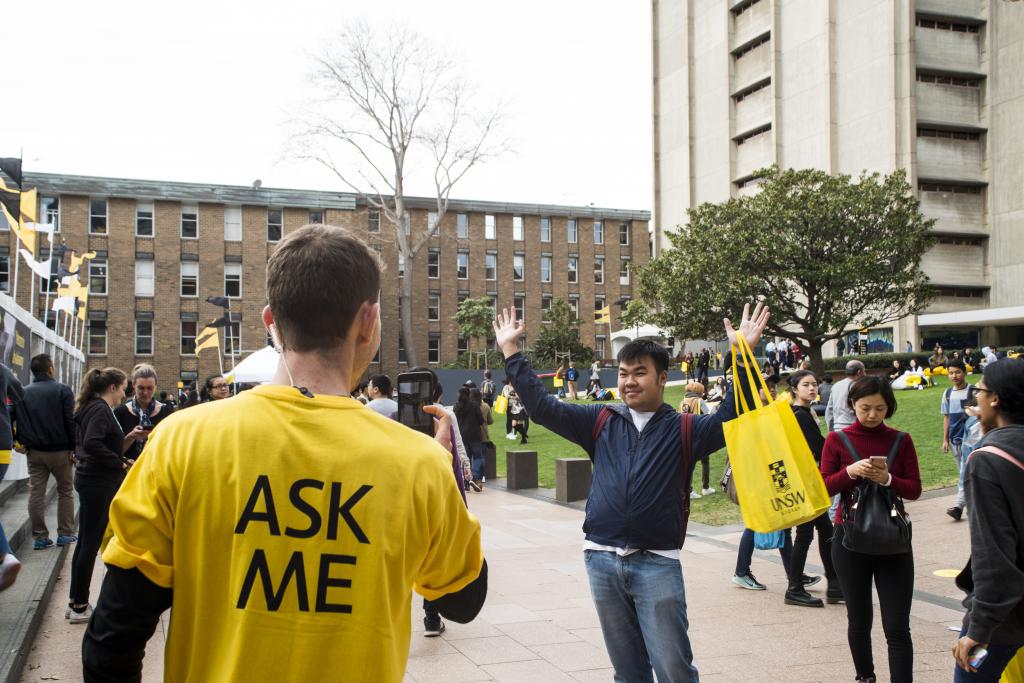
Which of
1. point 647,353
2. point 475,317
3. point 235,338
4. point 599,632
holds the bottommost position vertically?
point 599,632

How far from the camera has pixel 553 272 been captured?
67.0 m

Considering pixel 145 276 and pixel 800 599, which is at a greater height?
pixel 145 276

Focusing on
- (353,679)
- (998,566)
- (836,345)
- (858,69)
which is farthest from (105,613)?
(858,69)

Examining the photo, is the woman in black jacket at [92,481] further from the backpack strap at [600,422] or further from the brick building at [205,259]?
the brick building at [205,259]

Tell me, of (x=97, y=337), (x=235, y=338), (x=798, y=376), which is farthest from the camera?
(x=235, y=338)

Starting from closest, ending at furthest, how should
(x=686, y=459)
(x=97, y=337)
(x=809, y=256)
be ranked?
(x=686, y=459)
(x=809, y=256)
(x=97, y=337)

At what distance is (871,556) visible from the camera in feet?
15.9

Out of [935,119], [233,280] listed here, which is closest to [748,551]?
[935,119]

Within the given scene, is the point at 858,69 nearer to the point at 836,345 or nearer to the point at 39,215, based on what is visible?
the point at 836,345

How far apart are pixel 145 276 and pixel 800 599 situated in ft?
176

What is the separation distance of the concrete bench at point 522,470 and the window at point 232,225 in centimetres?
4367

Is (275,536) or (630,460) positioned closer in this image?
(275,536)

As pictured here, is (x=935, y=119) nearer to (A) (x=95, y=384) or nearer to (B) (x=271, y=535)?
(A) (x=95, y=384)

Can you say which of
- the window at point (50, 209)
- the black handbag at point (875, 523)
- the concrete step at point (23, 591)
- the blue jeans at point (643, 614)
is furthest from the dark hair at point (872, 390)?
the window at point (50, 209)
